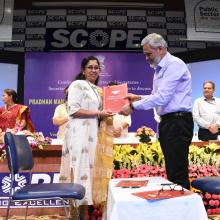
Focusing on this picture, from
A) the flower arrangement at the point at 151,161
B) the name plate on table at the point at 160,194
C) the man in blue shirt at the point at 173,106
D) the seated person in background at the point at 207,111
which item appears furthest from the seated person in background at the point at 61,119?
the name plate on table at the point at 160,194

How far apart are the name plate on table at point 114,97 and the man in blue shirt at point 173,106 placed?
331 mm

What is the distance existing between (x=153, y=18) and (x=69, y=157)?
5345 millimetres

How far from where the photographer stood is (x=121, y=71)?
25.5 ft

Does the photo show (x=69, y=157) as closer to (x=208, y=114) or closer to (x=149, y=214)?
(x=149, y=214)

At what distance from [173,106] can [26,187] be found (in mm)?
1100

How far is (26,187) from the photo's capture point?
271 centimetres

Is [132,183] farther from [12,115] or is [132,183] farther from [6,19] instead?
[6,19]

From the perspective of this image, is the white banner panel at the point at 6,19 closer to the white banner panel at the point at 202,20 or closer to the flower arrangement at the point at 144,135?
the white banner panel at the point at 202,20

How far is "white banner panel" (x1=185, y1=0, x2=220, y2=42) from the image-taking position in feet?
22.1

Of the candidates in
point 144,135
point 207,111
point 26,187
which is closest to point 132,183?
point 26,187

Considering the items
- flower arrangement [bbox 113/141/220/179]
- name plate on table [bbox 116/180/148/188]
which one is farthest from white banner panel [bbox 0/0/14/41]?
name plate on table [bbox 116/180/148/188]

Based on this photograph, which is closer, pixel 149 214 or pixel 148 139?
pixel 149 214

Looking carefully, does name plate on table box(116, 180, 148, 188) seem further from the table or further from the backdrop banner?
the backdrop banner

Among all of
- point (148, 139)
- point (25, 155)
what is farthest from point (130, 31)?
point (25, 155)
